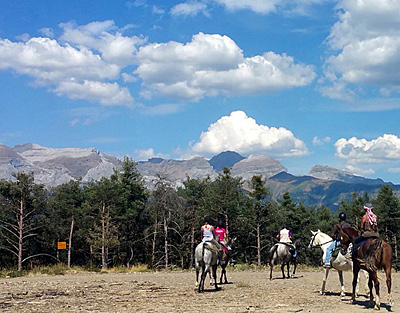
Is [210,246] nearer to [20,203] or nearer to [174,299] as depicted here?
[174,299]

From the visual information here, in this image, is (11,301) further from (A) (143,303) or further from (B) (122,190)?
(B) (122,190)

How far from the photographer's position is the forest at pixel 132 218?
158 ft

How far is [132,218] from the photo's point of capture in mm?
59656

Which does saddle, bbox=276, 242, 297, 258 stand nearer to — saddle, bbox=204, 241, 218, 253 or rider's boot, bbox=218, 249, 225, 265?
rider's boot, bbox=218, 249, 225, 265

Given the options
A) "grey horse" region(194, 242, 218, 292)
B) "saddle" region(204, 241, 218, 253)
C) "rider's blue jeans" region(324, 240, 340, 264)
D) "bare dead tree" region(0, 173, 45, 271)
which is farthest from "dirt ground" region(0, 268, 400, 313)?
"bare dead tree" region(0, 173, 45, 271)

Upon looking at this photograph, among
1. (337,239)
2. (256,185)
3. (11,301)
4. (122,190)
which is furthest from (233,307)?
(122,190)

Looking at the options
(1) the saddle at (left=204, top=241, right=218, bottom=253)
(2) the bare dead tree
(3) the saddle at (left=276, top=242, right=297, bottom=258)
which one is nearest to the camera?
(1) the saddle at (left=204, top=241, right=218, bottom=253)

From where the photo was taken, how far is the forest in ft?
158

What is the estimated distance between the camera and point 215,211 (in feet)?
181

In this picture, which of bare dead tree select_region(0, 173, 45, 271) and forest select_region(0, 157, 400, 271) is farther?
forest select_region(0, 157, 400, 271)

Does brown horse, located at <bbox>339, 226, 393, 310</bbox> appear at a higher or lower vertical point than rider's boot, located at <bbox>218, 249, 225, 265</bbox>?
higher

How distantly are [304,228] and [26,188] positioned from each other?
44.9m

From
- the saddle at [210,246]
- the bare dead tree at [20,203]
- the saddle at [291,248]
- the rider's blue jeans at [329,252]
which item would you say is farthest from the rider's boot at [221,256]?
the bare dead tree at [20,203]

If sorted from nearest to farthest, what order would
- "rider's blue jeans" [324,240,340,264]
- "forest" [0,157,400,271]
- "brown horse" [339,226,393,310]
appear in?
"brown horse" [339,226,393,310] < "rider's blue jeans" [324,240,340,264] < "forest" [0,157,400,271]
